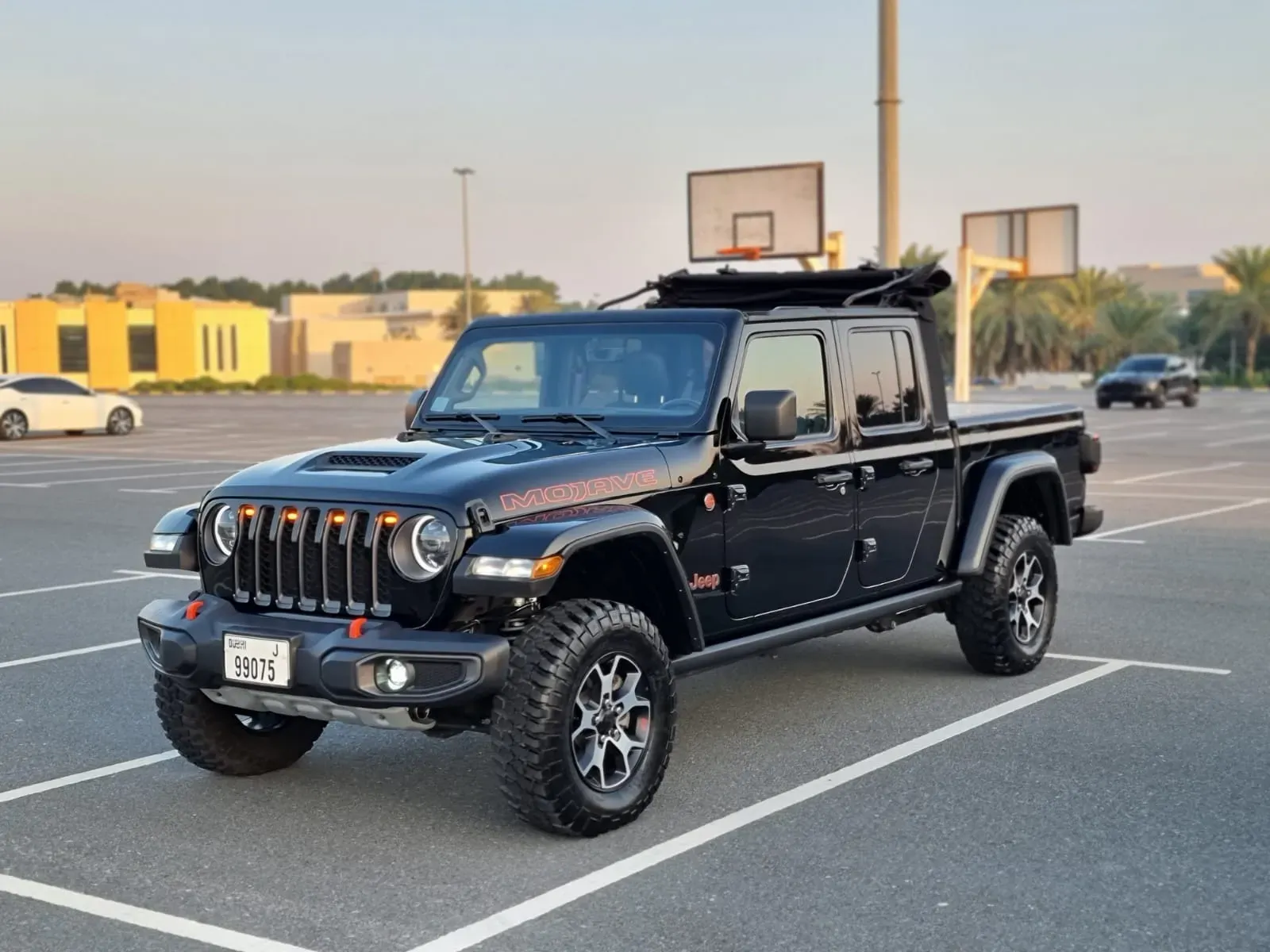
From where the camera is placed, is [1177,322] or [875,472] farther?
[1177,322]

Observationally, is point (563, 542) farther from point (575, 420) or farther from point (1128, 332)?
point (1128, 332)

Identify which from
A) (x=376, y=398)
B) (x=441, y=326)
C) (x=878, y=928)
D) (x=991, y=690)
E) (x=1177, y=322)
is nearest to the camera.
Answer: (x=878, y=928)

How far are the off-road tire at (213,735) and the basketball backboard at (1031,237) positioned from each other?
29.1m

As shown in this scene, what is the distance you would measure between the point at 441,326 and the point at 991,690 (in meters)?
112

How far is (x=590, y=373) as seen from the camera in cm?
668

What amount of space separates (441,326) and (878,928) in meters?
115

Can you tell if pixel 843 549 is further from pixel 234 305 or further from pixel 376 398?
pixel 234 305

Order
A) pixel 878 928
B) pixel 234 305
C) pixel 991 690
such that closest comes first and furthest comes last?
1. pixel 878 928
2. pixel 991 690
3. pixel 234 305

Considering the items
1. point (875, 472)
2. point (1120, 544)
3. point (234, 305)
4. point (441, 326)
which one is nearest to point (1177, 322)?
point (441, 326)

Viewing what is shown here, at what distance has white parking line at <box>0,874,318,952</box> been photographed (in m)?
4.36

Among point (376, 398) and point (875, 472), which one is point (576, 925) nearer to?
point (875, 472)

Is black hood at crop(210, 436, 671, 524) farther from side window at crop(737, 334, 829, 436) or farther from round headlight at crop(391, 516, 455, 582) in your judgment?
side window at crop(737, 334, 829, 436)

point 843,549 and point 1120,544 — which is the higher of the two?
point 843,549

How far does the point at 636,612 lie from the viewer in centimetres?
554
